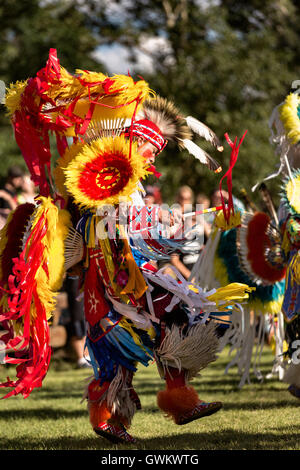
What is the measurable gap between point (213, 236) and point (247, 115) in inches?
273

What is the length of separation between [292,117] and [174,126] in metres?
0.85

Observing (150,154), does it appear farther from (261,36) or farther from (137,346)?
(261,36)

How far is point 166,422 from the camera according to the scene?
3729mm

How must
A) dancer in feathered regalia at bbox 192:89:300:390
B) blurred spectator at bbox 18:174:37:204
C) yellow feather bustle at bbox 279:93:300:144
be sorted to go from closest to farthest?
1. dancer in feathered regalia at bbox 192:89:300:390
2. yellow feather bustle at bbox 279:93:300:144
3. blurred spectator at bbox 18:174:37:204

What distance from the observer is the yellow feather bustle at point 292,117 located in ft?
12.1

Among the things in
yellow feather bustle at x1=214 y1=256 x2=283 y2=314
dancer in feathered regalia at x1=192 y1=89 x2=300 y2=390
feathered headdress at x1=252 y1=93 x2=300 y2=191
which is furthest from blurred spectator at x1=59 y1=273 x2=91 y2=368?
feathered headdress at x1=252 y1=93 x2=300 y2=191

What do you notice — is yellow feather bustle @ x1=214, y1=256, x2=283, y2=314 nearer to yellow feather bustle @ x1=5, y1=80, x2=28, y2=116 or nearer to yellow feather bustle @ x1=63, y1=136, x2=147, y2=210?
yellow feather bustle @ x1=63, y1=136, x2=147, y2=210

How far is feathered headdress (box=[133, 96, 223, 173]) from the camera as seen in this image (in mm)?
3176

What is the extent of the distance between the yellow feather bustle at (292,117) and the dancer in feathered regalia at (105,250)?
2.40 ft

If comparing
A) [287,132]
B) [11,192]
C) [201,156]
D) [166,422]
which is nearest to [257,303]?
[166,422]

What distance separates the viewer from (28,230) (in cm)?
308

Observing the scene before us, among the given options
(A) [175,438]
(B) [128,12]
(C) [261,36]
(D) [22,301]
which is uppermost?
(B) [128,12]

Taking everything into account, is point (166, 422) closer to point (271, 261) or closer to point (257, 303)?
point (257, 303)
